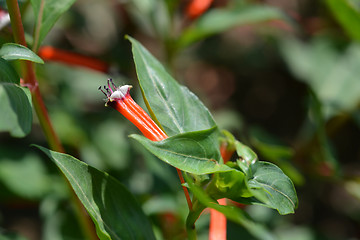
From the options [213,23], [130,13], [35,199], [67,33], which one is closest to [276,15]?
[213,23]

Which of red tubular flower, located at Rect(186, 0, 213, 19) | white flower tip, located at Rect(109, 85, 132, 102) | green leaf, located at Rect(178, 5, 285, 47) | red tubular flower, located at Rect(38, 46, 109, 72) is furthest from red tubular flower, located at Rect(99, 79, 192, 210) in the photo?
red tubular flower, located at Rect(186, 0, 213, 19)

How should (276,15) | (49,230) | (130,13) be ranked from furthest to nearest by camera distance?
1. (130,13)
2. (276,15)
3. (49,230)

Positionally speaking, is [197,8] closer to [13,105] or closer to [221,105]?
[221,105]

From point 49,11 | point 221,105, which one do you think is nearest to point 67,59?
point 49,11

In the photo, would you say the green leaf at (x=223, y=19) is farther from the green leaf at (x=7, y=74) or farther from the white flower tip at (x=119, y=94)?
the green leaf at (x=7, y=74)

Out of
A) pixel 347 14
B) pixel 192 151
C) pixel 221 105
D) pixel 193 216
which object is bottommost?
pixel 221 105

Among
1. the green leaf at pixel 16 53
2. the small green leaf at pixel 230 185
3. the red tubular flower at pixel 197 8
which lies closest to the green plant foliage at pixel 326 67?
the red tubular flower at pixel 197 8

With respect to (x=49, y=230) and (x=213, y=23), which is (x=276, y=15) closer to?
(x=213, y=23)
